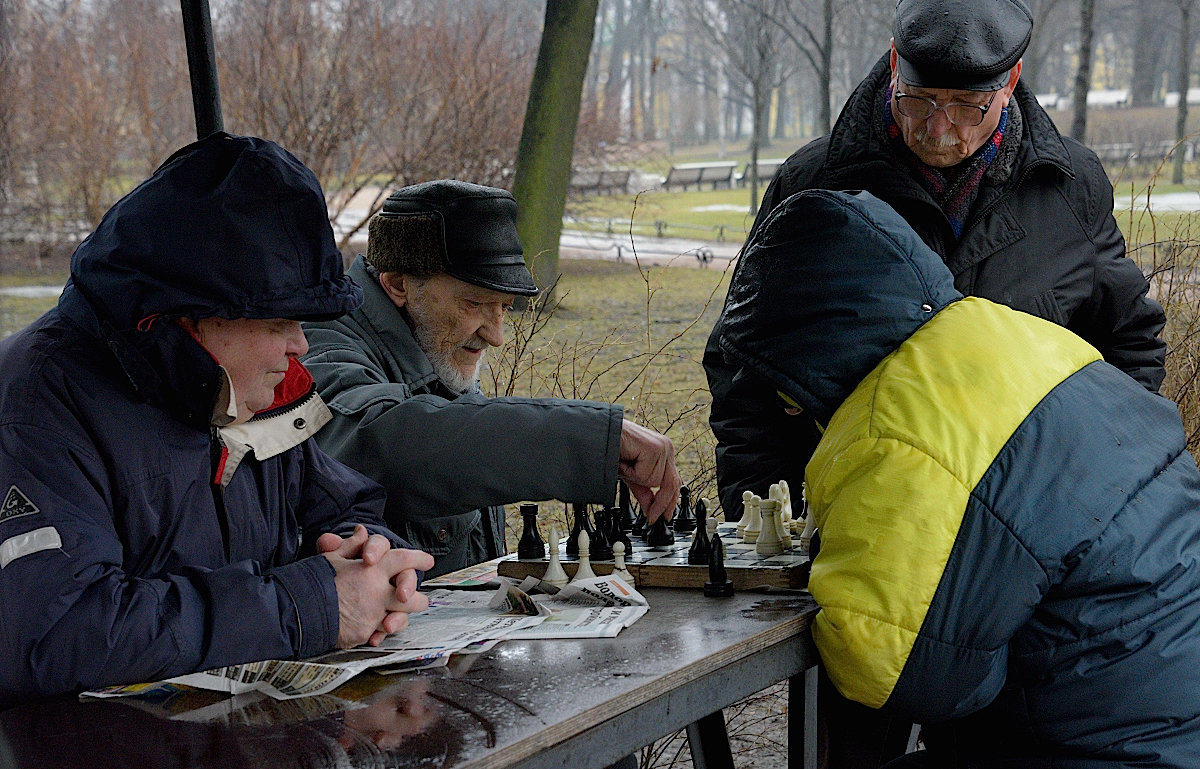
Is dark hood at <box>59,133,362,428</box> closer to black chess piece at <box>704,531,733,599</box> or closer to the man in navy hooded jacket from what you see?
the man in navy hooded jacket

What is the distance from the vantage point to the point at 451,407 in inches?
97.8

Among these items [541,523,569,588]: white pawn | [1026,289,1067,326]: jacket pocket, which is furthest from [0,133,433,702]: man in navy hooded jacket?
[1026,289,1067,326]: jacket pocket

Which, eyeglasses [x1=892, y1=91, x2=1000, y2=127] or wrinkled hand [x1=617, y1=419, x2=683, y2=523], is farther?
eyeglasses [x1=892, y1=91, x2=1000, y2=127]

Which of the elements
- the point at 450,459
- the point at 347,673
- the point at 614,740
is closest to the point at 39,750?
the point at 347,673

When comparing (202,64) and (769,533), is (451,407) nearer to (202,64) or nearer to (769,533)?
(769,533)

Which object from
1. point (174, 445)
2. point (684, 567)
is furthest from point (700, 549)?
point (174, 445)

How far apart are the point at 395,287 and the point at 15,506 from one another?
1.32 m

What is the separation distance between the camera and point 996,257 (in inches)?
116

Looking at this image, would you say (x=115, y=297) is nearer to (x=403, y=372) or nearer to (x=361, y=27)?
(x=403, y=372)

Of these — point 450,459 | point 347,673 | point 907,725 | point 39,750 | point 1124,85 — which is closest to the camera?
point 39,750

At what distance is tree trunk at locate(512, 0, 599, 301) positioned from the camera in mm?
7672

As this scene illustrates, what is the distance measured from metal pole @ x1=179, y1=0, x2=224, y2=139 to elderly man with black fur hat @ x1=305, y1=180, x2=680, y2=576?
572mm

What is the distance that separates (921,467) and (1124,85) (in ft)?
102

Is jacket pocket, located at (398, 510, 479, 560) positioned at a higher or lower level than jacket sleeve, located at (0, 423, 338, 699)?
lower
